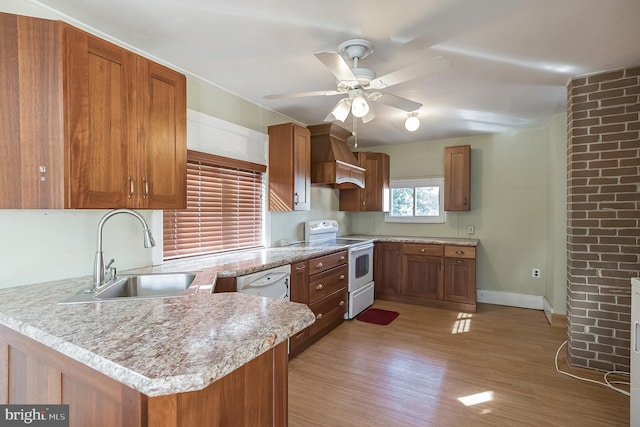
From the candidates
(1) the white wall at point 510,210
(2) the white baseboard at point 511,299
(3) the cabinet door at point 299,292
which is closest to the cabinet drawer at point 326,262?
(3) the cabinet door at point 299,292

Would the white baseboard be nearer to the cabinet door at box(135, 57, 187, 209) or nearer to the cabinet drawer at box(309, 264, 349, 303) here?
the cabinet drawer at box(309, 264, 349, 303)

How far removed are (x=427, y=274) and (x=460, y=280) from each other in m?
0.43

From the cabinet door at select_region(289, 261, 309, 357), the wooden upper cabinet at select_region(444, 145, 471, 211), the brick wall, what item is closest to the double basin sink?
the cabinet door at select_region(289, 261, 309, 357)

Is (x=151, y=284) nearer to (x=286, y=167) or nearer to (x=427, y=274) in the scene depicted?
(x=286, y=167)

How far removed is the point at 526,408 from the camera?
2123mm

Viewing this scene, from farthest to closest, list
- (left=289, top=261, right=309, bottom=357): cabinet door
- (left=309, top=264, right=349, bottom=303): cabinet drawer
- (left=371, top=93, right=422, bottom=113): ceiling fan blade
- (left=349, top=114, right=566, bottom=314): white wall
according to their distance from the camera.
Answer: (left=349, top=114, right=566, bottom=314): white wall < (left=309, top=264, right=349, bottom=303): cabinet drawer < (left=289, top=261, right=309, bottom=357): cabinet door < (left=371, top=93, right=422, bottom=113): ceiling fan blade

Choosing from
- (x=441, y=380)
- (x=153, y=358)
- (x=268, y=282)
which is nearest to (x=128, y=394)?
(x=153, y=358)

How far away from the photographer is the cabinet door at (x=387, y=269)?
4.58m

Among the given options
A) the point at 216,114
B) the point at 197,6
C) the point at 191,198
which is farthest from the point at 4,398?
the point at 216,114

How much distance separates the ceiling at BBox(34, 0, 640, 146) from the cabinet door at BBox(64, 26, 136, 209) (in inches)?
15.9

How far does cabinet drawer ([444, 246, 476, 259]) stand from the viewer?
13.5 ft

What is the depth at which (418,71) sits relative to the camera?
178 centimetres

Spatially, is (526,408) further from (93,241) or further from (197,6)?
(197,6)

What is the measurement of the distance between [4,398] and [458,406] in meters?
2.53
